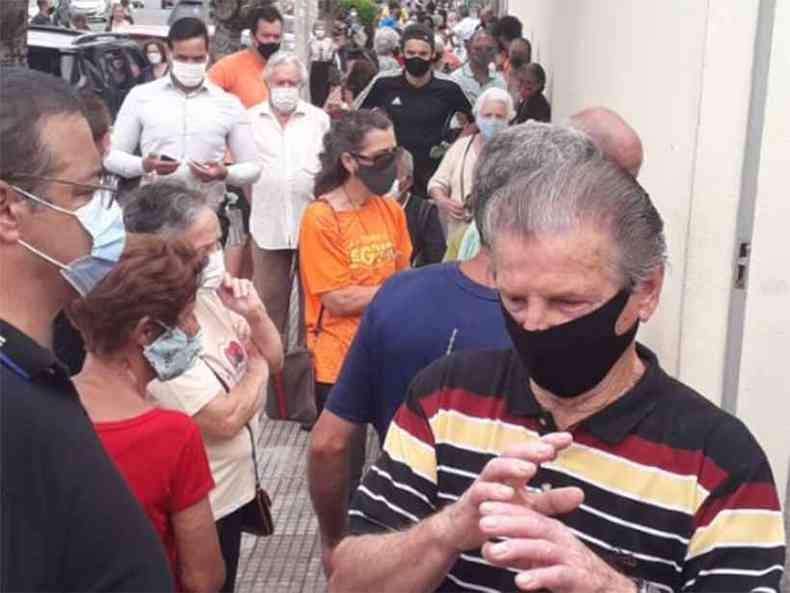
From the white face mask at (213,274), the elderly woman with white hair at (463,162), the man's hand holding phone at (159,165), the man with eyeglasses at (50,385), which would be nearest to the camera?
the man with eyeglasses at (50,385)

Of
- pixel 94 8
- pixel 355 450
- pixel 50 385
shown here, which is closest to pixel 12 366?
pixel 50 385

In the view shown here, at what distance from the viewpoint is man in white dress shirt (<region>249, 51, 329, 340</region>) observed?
6961 millimetres

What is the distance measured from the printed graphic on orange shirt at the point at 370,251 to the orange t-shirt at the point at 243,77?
10.8ft

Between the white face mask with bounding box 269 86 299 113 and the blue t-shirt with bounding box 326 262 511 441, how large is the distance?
4210 millimetres

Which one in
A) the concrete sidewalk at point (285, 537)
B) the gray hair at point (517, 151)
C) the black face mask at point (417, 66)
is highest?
the gray hair at point (517, 151)

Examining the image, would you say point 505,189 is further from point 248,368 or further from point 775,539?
point 248,368

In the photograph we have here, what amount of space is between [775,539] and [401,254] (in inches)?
125

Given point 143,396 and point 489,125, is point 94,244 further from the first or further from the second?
point 489,125

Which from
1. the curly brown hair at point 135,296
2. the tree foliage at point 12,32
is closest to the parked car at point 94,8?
the tree foliage at point 12,32

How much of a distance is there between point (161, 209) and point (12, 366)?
6.90 feet

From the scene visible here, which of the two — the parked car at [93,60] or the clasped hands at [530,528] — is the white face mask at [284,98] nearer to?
the clasped hands at [530,528]

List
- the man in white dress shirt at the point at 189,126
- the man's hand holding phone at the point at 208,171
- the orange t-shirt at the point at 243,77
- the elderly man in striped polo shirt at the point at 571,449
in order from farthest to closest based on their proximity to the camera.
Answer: the orange t-shirt at the point at 243,77, the man in white dress shirt at the point at 189,126, the man's hand holding phone at the point at 208,171, the elderly man in striped polo shirt at the point at 571,449

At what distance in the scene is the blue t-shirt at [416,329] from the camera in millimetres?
2928

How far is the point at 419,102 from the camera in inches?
346
